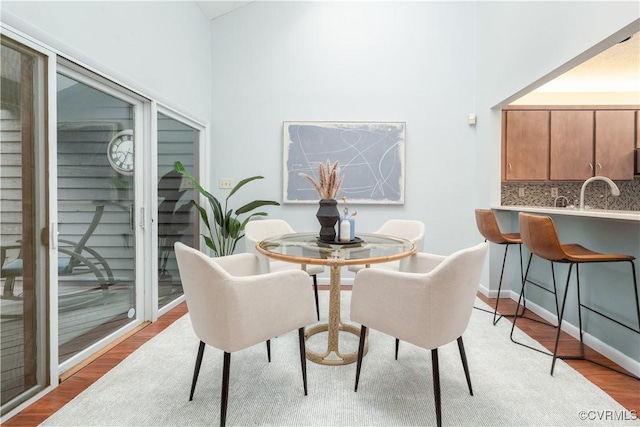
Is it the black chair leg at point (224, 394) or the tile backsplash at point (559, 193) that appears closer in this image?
the black chair leg at point (224, 394)

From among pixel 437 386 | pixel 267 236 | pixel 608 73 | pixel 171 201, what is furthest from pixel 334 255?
pixel 608 73

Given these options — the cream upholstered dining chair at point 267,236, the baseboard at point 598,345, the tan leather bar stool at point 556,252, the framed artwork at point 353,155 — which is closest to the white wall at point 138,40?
the framed artwork at point 353,155

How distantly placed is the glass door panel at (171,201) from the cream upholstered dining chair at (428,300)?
2219 millimetres

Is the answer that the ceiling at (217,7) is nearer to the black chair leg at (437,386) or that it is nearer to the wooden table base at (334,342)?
the wooden table base at (334,342)

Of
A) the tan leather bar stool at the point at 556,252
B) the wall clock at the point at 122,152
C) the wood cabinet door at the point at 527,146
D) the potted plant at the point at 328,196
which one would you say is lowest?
the tan leather bar stool at the point at 556,252

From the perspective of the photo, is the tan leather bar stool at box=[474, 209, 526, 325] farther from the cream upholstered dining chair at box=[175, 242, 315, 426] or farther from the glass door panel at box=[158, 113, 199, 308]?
the glass door panel at box=[158, 113, 199, 308]

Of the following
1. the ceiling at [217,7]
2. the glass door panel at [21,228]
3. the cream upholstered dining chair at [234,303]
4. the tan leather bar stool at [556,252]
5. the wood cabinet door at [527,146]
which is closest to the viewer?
the cream upholstered dining chair at [234,303]

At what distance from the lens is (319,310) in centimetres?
296

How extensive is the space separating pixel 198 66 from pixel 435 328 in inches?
142

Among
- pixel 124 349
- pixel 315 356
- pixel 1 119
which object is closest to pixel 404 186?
pixel 315 356

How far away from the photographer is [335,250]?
1987 millimetres

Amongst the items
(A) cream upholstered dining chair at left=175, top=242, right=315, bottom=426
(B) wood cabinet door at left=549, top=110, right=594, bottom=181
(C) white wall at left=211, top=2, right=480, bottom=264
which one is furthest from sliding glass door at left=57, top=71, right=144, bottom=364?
(B) wood cabinet door at left=549, top=110, right=594, bottom=181

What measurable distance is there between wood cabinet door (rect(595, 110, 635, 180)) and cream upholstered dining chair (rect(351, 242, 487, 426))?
139 inches

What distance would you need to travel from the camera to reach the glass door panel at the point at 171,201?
2.99 m
